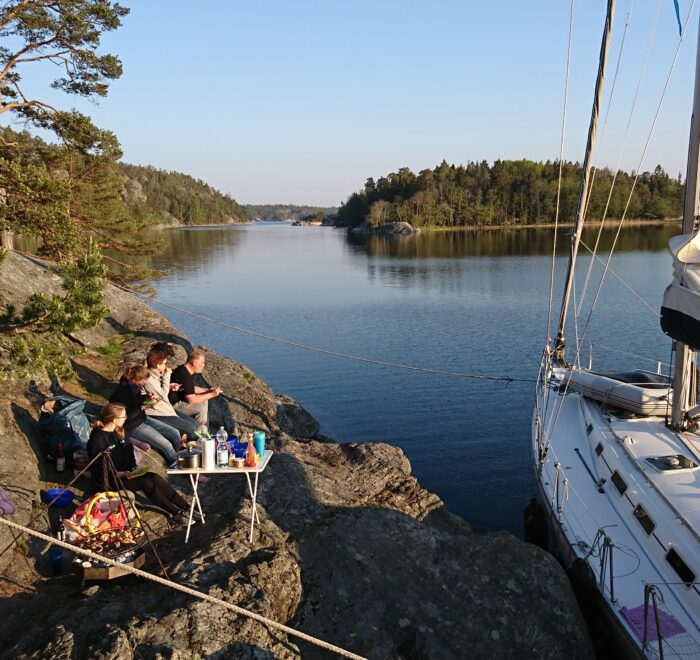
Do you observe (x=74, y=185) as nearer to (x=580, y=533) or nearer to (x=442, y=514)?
(x=442, y=514)

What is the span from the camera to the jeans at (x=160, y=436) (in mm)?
8602

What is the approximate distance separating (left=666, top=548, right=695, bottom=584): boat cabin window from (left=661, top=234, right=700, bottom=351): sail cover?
112 inches

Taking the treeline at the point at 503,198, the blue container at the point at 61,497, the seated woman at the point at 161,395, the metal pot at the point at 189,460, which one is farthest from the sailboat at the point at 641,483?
the treeline at the point at 503,198

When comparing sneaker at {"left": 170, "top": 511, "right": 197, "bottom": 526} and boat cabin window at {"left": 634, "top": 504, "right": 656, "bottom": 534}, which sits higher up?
sneaker at {"left": 170, "top": 511, "right": 197, "bottom": 526}

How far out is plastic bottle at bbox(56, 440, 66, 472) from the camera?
8.02m

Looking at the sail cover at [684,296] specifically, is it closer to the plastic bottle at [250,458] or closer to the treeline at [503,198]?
the plastic bottle at [250,458]

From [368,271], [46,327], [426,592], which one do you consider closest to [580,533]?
[426,592]

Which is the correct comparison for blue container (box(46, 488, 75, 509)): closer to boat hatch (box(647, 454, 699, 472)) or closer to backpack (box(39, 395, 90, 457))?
backpack (box(39, 395, 90, 457))

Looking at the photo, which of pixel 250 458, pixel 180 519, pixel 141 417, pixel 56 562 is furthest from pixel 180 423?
pixel 56 562

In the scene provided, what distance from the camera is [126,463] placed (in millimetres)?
7477

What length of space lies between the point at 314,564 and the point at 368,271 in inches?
2135

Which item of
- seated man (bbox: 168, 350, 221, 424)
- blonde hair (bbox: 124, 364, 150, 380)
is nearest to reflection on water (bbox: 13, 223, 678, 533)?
seated man (bbox: 168, 350, 221, 424)

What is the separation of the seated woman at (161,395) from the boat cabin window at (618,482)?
6970 millimetres

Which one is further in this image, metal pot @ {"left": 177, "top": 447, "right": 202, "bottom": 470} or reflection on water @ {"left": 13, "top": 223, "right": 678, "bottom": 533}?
reflection on water @ {"left": 13, "top": 223, "right": 678, "bottom": 533}
